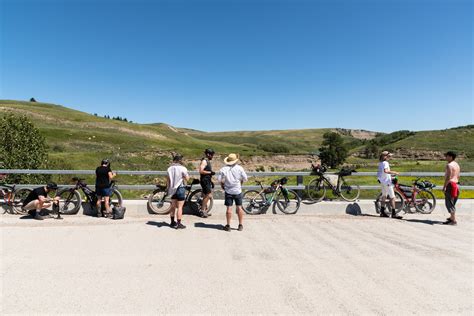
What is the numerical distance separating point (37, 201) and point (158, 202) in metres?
3.12

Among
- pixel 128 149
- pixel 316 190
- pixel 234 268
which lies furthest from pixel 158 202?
pixel 128 149

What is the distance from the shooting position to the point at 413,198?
8.45 m

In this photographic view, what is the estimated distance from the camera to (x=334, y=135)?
2576 inches

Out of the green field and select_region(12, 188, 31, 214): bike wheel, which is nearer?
select_region(12, 188, 31, 214): bike wheel

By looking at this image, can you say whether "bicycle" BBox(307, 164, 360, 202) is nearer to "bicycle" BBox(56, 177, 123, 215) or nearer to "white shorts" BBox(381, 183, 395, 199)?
"white shorts" BBox(381, 183, 395, 199)

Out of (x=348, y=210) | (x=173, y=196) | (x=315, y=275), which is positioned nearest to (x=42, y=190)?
(x=173, y=196)

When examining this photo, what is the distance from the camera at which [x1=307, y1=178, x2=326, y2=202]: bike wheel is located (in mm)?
9042

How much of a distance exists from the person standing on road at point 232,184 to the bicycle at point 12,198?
5.94 meters

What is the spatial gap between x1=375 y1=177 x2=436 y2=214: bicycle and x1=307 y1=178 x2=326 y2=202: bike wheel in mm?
1614

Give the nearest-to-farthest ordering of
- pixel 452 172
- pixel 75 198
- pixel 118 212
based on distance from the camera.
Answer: pixel 452 172
pixel 118 212
pixel 75 198

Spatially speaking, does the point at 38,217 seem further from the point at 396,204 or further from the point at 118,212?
the point at 396,204

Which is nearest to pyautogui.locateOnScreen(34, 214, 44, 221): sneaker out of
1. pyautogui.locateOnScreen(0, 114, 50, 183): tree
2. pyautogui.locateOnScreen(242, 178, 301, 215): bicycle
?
pyautogui.locateOnScreen(242, 178, 301, 215): bicycle

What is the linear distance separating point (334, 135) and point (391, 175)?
6046cm

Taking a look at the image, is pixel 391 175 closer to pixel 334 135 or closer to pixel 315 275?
pixel 315 275
